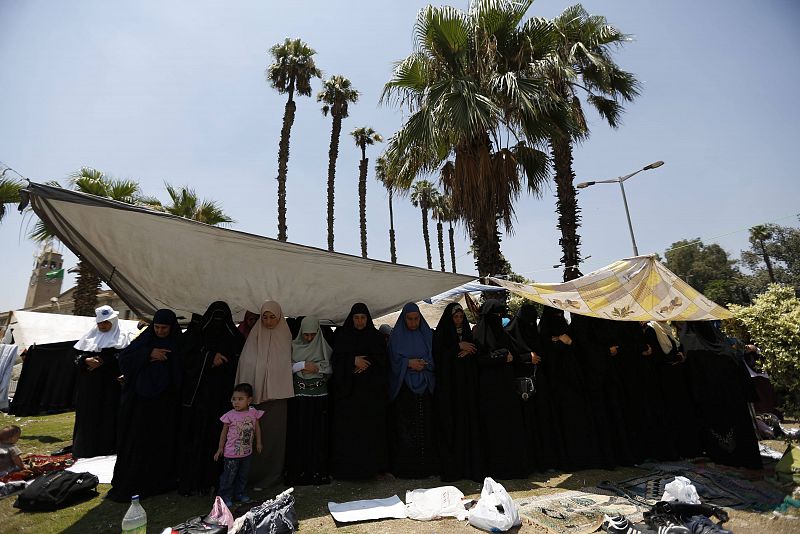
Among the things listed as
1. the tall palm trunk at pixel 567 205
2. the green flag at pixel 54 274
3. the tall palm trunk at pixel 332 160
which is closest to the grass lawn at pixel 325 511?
the tall palm trunk at pixel 567 205

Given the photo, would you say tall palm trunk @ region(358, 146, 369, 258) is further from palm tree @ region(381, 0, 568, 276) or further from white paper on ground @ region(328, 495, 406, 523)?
white paper on ground @ region(328, 495, 406, 523)

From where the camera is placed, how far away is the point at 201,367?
3.86 metres

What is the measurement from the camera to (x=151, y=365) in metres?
3.83

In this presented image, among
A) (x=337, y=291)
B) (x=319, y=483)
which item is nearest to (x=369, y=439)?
(x=319, y=483)

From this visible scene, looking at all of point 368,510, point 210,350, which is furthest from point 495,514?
point 210,350

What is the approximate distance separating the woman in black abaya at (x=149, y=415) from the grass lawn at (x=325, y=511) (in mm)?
158

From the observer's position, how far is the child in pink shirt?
3.42 m

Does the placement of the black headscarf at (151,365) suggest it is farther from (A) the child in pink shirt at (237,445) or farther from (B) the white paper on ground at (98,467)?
(B) the white paper on ground at (98,467)

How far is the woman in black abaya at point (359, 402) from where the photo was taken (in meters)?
4.08

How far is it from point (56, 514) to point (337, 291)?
3102 millimetres

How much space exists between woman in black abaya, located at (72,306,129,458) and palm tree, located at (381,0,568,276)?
6.02 metres

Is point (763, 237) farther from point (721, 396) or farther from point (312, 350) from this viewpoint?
point (312, 350)

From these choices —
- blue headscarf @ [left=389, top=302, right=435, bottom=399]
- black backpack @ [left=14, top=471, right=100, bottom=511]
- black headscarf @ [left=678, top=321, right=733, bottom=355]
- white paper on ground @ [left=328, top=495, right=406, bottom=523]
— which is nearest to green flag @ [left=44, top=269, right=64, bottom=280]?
black backpack @ [left=14, top=471, right=100, bottom=511]

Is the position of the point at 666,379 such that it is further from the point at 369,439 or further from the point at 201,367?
the point at 201,367
